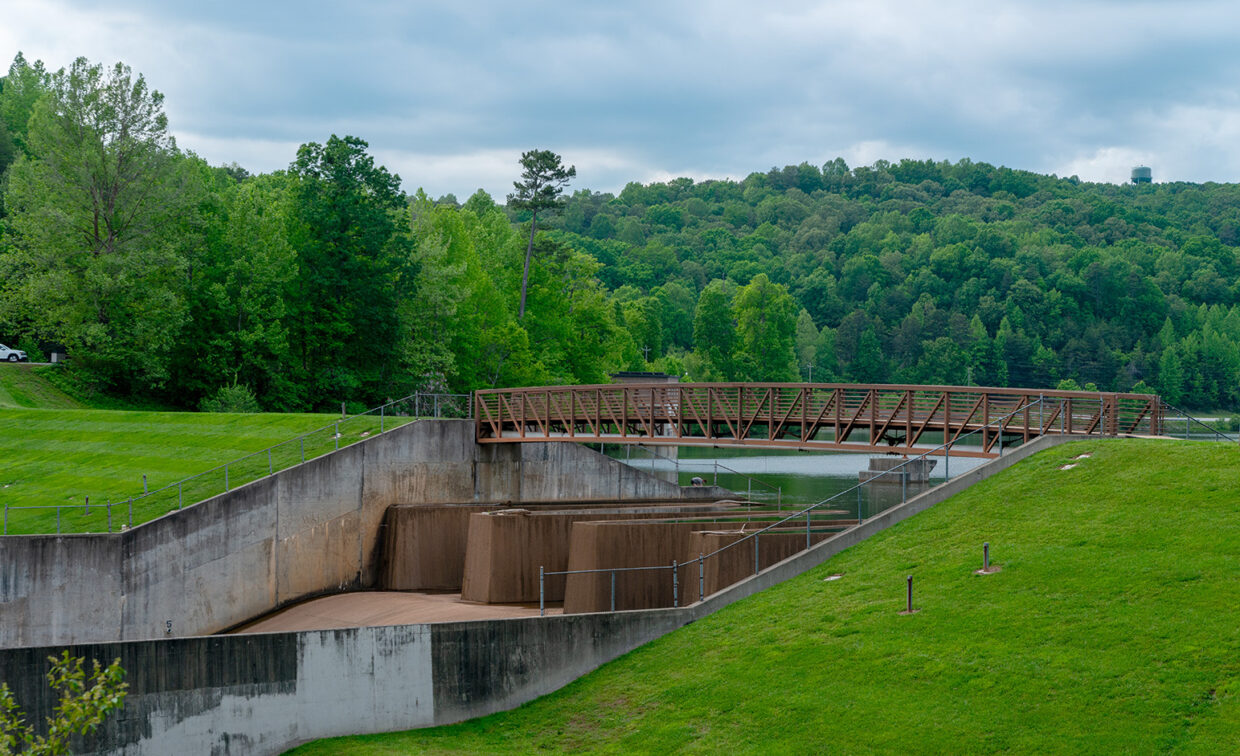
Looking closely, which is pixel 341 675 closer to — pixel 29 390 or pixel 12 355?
pixel 29 390

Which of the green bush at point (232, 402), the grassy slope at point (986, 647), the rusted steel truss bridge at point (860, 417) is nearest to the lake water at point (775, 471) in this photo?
the rusted steel truss bridge at point (860, 417)

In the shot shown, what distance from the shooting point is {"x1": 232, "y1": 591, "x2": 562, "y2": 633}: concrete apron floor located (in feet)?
113

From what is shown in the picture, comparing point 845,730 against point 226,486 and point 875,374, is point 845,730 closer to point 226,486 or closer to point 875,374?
point 226,486

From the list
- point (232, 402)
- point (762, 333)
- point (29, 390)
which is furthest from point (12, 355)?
point (762, 333)

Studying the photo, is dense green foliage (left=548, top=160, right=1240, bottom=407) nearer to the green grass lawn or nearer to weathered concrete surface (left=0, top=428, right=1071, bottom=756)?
the green grass lawn

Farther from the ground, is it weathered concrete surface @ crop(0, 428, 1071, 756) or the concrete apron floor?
weathered concrete surface @ crop(0, 428, 1071, 756)

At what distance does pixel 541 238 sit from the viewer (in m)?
91.4

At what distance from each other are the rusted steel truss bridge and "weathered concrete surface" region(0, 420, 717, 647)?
93.2 inches

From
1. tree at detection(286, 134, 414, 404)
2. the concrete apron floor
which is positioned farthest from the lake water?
tree at detection(286, 134, 414, 404)

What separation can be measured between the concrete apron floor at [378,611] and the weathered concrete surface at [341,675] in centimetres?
789

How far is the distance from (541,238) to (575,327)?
7.42m

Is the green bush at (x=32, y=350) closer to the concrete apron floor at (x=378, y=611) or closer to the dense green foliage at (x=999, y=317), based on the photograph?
the concrete apron floor at (x=378, y=611)

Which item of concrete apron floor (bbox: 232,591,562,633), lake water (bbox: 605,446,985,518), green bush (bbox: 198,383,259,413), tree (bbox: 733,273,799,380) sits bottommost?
concrete apron floor (bbox: 232,591,562,633)

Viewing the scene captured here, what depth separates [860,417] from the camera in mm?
35938
